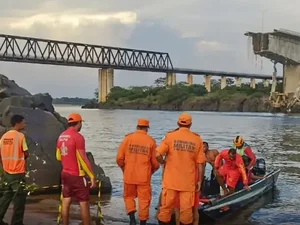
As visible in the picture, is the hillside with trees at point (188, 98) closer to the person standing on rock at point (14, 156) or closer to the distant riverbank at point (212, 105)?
the distant riverbank at point (212, 105)

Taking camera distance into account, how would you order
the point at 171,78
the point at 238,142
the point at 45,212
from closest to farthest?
the point at 45,212
the point at 238,142
the point at 171,78

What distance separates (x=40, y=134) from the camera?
1495 centimetres

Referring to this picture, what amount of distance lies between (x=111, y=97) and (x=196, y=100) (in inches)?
1114

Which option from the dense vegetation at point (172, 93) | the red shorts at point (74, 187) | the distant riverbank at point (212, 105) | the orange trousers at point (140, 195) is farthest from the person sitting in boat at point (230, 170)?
the dense vegetation at point (172, 93)

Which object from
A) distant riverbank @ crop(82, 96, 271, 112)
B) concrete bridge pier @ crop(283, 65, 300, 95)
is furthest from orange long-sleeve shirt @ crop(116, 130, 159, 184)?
distant riverbank @ crop(82, 96, 271, 112)

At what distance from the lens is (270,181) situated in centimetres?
1644

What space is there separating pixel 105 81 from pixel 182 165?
142 m

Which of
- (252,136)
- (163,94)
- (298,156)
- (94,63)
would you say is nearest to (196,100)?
(163,94)

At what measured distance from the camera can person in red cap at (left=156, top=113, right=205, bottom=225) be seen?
895cm

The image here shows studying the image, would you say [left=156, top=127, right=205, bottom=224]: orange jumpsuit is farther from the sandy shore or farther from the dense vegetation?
the dense vegetation

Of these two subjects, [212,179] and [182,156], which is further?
[212,179]

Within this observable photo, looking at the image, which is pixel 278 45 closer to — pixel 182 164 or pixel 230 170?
pixel 230 170

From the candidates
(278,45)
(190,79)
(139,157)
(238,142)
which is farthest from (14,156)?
(190,79)

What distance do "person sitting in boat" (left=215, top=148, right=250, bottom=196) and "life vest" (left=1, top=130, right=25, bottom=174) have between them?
4.97m
